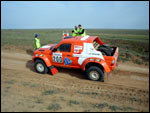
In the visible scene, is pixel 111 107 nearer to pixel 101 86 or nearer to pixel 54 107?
pixel 101 86

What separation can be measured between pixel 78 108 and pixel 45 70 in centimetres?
337

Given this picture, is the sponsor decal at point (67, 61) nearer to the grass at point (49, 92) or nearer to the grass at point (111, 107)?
the grass at point (49, 92)

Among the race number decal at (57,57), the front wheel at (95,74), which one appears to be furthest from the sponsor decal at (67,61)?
the front wheel at (95,74)

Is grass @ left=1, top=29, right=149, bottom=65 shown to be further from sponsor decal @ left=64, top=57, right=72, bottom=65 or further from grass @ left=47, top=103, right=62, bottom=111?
grass @ left=47, top=103, right=62, bottom=111

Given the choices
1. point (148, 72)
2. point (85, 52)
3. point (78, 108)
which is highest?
point (85, 52)

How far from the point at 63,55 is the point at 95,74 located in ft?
5.94

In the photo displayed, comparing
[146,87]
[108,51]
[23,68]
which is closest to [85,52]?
[108,51]

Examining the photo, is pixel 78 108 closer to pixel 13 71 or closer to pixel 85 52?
pixel 85 52

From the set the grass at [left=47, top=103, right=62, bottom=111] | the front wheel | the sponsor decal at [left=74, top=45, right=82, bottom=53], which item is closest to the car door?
the sponsor decal at [left=74, top=45, right=82, bottom=53]

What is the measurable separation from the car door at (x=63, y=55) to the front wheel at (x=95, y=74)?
1018 millimetres

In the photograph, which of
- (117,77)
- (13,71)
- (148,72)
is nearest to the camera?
(117,77)

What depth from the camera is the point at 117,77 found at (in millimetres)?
5812

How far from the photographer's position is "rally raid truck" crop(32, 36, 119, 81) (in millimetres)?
5148

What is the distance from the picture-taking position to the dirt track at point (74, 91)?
359cm
